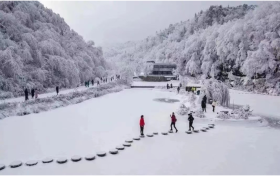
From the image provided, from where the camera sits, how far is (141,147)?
1134cm

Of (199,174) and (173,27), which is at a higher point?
(173,27)

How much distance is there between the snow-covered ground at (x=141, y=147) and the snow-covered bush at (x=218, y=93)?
577cm

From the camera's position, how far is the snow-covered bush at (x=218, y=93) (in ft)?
72.0

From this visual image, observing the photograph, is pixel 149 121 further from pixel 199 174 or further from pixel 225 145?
pixel 199 174

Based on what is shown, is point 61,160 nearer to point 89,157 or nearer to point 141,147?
point 89,157

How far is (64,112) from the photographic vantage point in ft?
67.7

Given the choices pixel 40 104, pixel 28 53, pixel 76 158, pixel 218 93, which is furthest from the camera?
pixel 28 53

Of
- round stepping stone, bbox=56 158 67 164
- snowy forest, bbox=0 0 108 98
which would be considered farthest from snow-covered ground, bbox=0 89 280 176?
snowy forest, bbox=0 0 108 98

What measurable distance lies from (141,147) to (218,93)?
520 inches

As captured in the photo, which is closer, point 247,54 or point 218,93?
→ point 218,93

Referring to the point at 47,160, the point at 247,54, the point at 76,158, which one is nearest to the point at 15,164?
the point at 47,160

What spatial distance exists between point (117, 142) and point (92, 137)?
1716 millimetres

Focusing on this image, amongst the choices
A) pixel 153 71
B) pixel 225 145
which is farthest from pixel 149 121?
pixel 153 71

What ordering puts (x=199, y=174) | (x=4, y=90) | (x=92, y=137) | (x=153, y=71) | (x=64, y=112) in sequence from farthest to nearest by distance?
(x=153, y=71) → (x=4, y=90) → (x=64, y=112) → (x=92, y=137) → (x=199, y=174)
